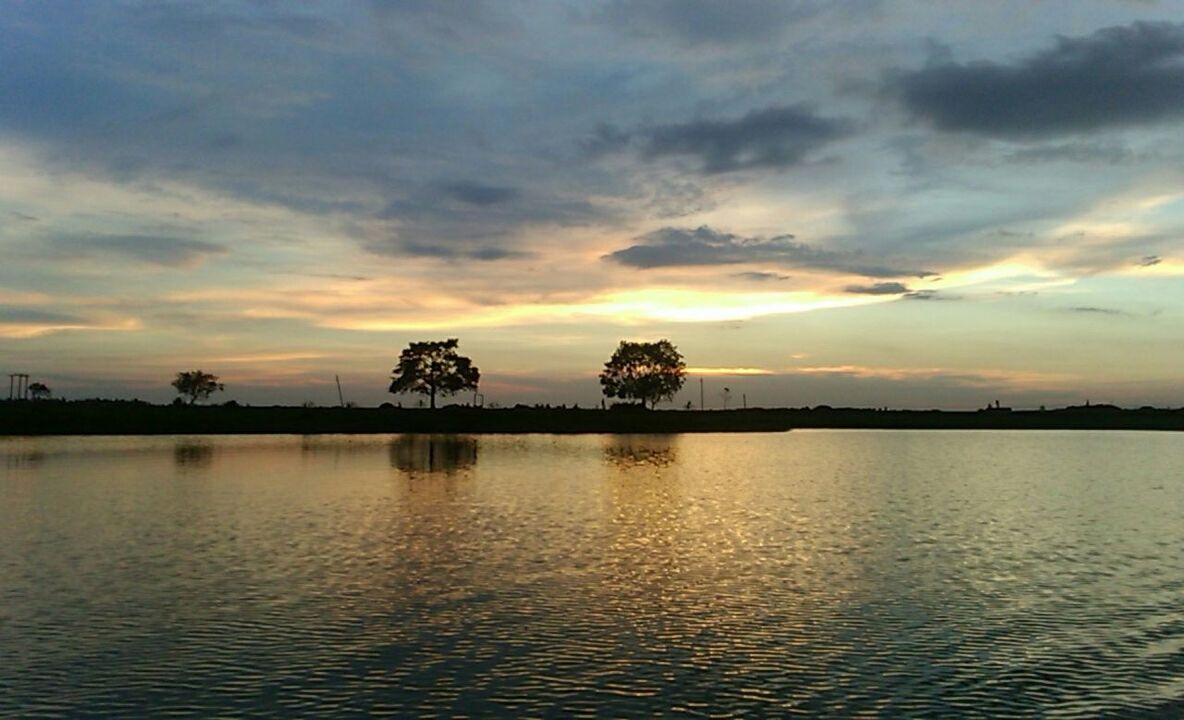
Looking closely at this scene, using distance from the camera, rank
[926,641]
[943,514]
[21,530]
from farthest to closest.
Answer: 1. [943,514]
2. [21,530]
3. [926,641]

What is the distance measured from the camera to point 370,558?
31859 millimetres

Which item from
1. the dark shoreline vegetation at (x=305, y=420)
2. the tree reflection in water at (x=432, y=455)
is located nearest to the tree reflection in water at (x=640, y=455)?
the tree reflection in water at (x=432, y=455)

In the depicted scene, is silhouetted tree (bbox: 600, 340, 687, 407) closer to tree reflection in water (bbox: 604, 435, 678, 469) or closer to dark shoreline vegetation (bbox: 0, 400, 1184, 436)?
dark shoreline vegetation (bbox: 0, 400, 1184, 436)

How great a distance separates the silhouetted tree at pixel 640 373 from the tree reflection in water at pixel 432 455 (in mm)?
65712

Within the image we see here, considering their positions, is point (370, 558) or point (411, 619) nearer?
point (411, 619)

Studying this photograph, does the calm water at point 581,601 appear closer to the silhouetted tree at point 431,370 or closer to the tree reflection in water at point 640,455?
the tree reflection in water at point 640,455

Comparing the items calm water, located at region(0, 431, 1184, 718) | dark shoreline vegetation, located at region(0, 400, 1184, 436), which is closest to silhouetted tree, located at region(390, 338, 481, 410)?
dark shoreline vegetation, located at region(0, 400, 1184, 436)

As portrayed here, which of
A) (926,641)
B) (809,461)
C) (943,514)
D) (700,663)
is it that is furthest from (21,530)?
(809,461)

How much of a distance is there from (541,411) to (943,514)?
119450mm

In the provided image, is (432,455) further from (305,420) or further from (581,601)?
(581,601)

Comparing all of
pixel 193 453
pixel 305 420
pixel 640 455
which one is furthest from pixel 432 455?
pixel 305 420

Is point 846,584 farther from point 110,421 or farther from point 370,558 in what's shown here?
point 110,421

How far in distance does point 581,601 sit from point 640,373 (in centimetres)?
15533

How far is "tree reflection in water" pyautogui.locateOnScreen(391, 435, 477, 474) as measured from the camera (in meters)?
72.4
